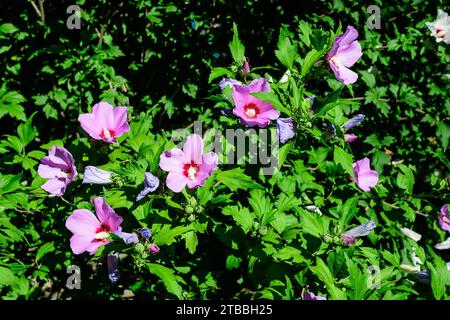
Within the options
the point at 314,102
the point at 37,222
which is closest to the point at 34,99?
the point at 37,222

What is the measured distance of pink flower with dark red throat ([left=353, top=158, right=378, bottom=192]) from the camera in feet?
7.30

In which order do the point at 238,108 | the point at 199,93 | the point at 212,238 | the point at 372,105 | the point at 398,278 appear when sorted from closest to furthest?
the point at 238,108
the point at 398,278
the point at 212,238
the point at 372,105
the point at 199,93

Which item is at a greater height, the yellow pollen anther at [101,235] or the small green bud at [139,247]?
the yellow pollen anther at [101,235]

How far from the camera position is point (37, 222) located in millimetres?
2910

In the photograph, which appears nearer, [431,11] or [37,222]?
[37,222]

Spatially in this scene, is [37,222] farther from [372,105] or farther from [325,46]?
[372,105]

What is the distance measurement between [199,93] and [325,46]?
5.74 ft

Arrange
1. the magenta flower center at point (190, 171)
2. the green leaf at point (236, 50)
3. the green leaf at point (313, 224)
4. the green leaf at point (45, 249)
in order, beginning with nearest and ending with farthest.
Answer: the magenta flower center at point (190, 171)
the green leaf at point (313, 224)
the green leaf at point (236, 50)
the green leaf at point (45, 249)

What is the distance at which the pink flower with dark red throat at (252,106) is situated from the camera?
1746 millimetres

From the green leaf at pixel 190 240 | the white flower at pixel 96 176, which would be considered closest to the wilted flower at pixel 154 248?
the green leaf at pixel 190 240

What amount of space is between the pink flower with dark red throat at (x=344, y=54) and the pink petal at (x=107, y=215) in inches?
46.8

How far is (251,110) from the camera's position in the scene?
178cm

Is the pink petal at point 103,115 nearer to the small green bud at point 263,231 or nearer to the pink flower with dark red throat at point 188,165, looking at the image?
the pink flower with dark red throat at point 188,165
